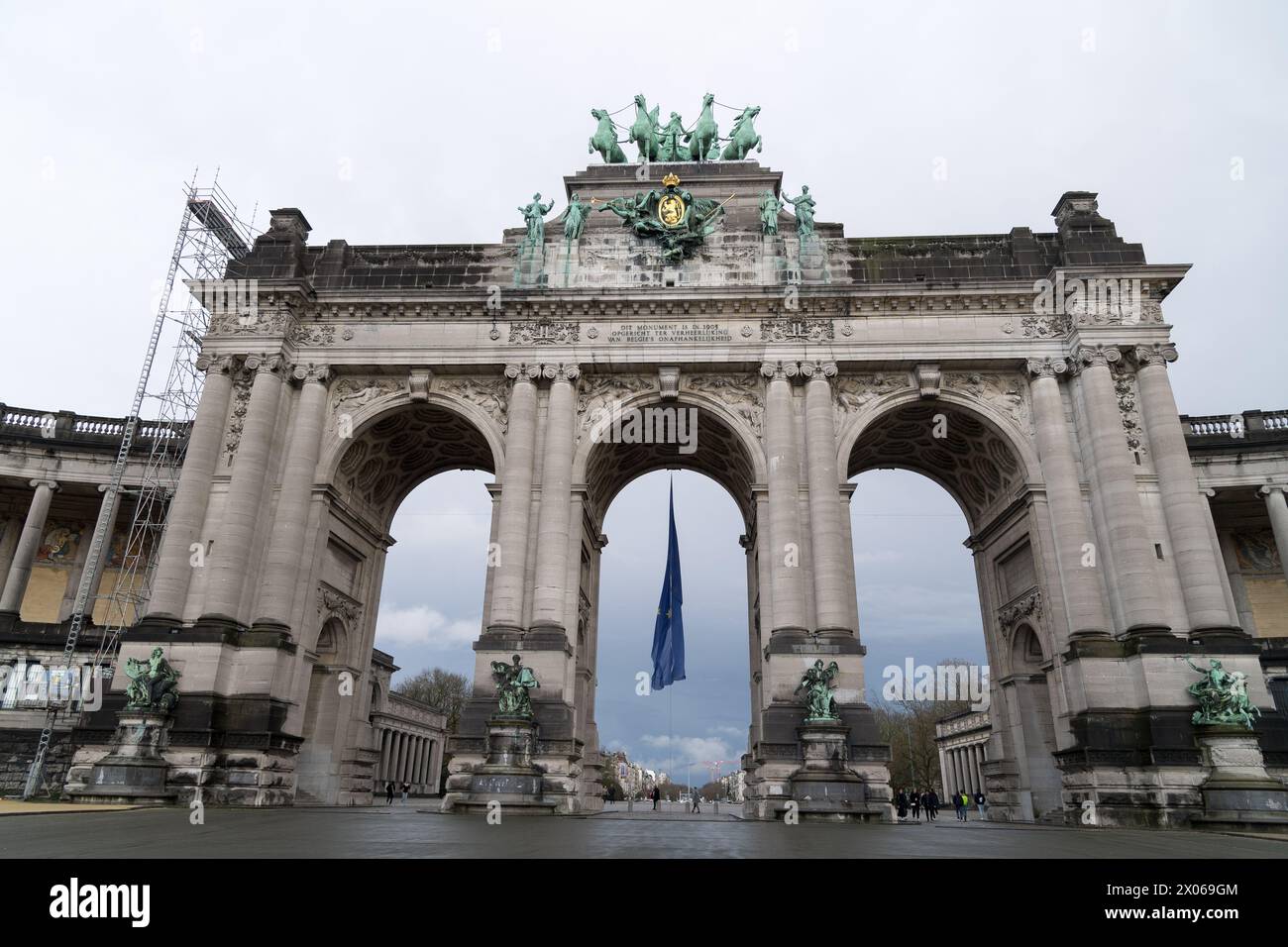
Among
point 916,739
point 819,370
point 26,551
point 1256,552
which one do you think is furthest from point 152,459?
point 916,739

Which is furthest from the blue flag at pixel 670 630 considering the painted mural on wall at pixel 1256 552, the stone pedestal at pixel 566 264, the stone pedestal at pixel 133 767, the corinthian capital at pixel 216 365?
the painted mural on wall at pixel 1256 552

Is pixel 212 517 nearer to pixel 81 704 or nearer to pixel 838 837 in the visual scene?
pixel 81 704

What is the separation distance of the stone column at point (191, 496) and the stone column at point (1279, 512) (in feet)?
138

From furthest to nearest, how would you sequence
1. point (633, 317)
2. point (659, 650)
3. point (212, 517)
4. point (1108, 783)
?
point (659, 650) → point (633, 317) → point (212, 517) → point (1108, 783)

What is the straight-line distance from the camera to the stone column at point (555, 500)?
2472 cm

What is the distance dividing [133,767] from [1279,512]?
4334 centimetres

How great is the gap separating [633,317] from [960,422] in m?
12.7

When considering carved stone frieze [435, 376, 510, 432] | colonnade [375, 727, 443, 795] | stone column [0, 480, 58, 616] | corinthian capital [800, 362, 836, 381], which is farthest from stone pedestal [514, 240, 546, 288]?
colonnade [375, 727, 443, 795]

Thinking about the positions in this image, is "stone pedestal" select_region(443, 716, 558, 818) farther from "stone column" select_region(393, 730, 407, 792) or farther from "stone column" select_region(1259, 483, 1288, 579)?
"stone column" select_region(393, 730, 407, 792)

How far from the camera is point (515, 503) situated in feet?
84.9

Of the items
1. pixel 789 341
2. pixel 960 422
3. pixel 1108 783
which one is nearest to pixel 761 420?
pixel 789 341

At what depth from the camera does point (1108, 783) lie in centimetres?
2148

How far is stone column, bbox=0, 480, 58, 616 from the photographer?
3575 cm
